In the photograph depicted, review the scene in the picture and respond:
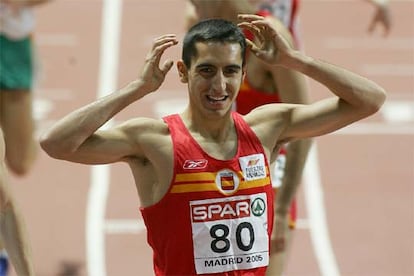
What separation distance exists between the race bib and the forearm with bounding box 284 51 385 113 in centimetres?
50

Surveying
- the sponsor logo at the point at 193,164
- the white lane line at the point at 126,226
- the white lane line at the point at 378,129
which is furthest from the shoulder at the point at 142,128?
the white lane line at the point at 378,129

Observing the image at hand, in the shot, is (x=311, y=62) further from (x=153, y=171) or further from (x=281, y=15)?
(x=281, y=15)

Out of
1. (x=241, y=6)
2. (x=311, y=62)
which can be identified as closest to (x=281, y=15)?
(x=241, y=6)

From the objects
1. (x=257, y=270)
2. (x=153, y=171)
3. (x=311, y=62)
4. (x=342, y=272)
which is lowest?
(x=342, y=272)

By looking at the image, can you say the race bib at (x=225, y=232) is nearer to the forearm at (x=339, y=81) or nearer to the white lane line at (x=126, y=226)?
the forearm at (x=339, y=81)

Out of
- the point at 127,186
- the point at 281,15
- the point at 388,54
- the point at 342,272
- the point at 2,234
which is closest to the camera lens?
the point at 2,234

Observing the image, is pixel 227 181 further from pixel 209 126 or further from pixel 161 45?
pixel 161 45

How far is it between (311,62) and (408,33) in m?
9.45

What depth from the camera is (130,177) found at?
32.6 feet

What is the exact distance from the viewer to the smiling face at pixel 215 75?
4.41 m

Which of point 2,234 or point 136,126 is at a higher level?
point 136,126

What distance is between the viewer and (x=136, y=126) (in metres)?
4.51

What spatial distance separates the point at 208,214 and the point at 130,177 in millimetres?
5514

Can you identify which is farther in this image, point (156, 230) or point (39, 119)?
point (39, 119)
